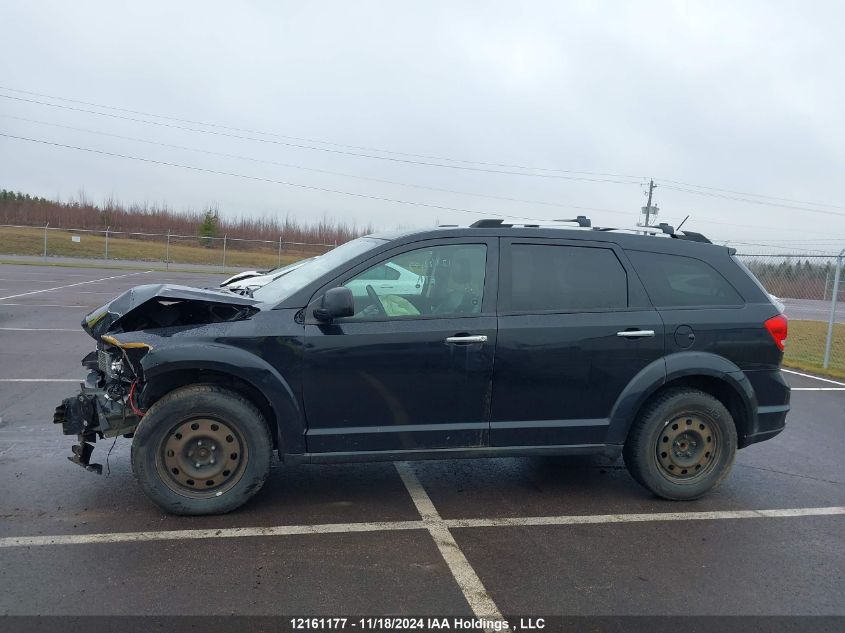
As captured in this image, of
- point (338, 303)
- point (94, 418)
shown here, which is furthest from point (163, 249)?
point (338, 303)

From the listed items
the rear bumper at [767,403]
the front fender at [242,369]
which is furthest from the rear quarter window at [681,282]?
the front fender at [242,369]

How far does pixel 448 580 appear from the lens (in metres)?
3.74

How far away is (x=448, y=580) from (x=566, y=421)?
1503 mm

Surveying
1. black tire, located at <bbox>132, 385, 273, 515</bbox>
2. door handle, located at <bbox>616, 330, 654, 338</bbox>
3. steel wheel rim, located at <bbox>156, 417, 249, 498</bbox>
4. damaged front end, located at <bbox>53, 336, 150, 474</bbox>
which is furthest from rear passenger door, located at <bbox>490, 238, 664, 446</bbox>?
damaged front end, located at <bbox>53, 336, 150, 474</bbox>

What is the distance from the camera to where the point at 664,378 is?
485cm

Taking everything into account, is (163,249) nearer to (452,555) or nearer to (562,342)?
(562,342)

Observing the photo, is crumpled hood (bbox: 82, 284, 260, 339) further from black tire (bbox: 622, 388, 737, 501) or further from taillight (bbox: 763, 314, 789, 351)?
taillight (bbox: 763, 314, 789, 351)

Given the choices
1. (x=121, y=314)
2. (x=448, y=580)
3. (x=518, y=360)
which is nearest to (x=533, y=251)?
(x=518, y=360)

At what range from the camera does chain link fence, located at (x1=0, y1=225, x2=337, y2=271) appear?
41.8 m

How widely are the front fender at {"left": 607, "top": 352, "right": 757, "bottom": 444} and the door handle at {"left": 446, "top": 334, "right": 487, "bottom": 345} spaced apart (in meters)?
1.06

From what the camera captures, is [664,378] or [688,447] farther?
[688,447]

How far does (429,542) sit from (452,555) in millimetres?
219

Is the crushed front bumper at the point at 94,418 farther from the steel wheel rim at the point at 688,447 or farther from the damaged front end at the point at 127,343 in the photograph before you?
the steel wheel rim at the point at 688,447

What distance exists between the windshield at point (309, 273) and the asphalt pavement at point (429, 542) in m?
1.38
